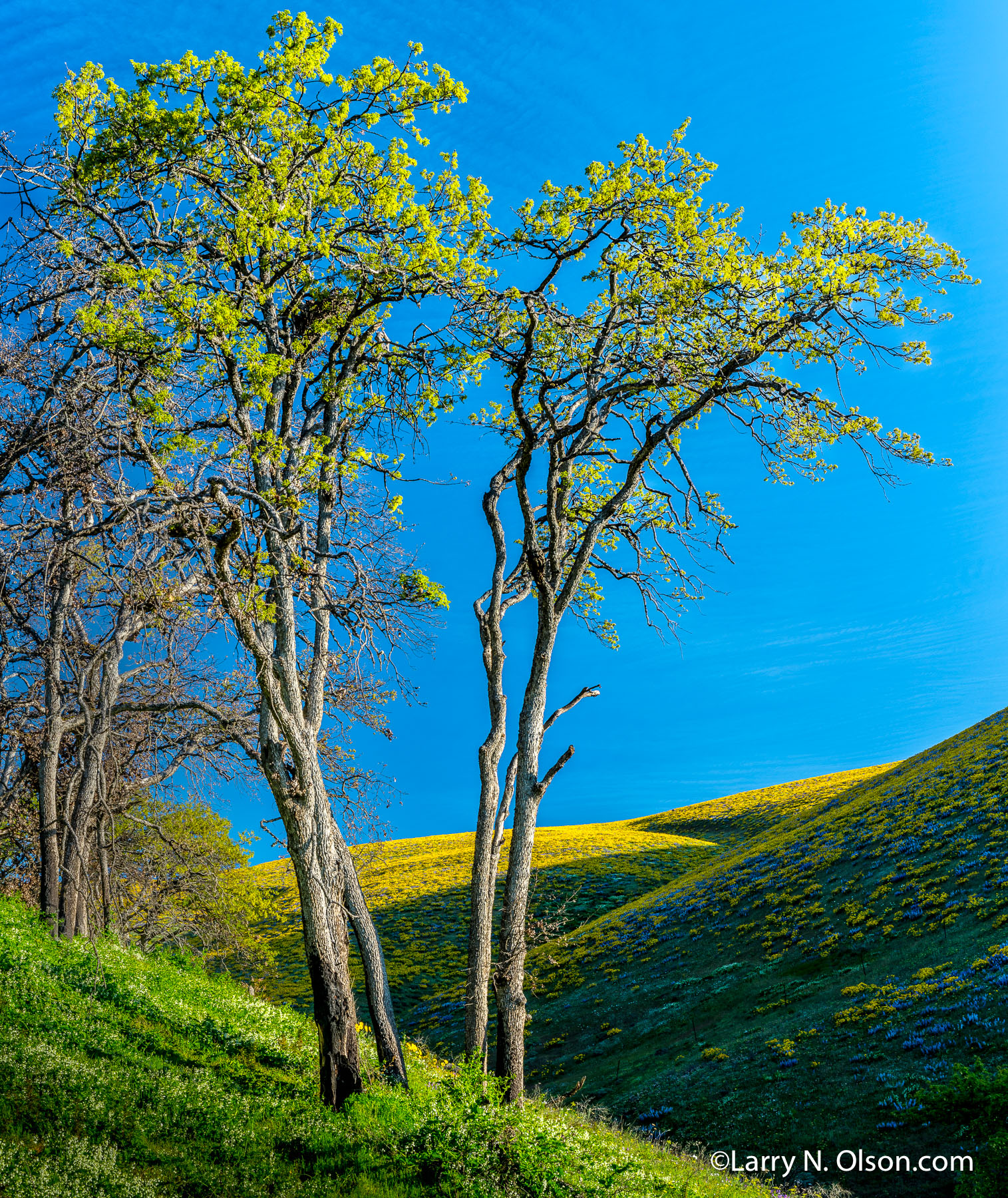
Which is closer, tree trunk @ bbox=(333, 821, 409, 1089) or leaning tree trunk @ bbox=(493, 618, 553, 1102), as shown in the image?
leaning tree trunk @ bbox=(493, 618, 553, 1102)

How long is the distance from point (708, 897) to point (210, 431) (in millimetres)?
27677

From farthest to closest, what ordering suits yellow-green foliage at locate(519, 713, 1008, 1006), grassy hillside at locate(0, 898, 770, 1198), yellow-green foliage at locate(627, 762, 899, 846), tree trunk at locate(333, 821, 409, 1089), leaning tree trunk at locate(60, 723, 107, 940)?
yellow-green foliage at locate(627, 762, 899, 846), yellow-green foliage at locate(519, 713, 1008, 1006), leaning tree trunk at locate(60, 723, 107, 940), tree trunk at locate(333, 821, 409, 1089), grassy hillside at locate(0, 898, 770, 1198)

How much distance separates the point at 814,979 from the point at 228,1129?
17524 mm

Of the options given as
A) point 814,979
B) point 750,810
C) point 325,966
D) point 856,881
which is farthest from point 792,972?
point 750,810

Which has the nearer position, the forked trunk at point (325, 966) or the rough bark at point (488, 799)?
the forked trunk at point (325, 966)

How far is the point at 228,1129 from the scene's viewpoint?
7.37 m

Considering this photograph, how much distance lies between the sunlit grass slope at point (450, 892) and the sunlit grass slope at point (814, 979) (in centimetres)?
358

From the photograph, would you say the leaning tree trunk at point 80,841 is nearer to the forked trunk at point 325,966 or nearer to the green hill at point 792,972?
the green hill at point 792,972

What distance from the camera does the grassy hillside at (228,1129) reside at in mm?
6414

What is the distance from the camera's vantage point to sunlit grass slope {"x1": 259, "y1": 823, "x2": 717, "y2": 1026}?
33250mm

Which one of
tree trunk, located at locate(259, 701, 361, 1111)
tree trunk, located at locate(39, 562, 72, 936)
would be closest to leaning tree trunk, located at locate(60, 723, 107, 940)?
tree trunk, located at locate(39, 562, 72, 936)

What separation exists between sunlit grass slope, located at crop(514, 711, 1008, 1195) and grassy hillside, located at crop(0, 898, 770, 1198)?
177 cm

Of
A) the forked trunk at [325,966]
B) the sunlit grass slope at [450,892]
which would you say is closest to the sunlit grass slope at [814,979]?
the forked trunk at [325,966]

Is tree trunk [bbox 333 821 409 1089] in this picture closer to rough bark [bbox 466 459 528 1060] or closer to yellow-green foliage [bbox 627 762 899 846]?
rough bark [bbox 466 459 528 1060]
